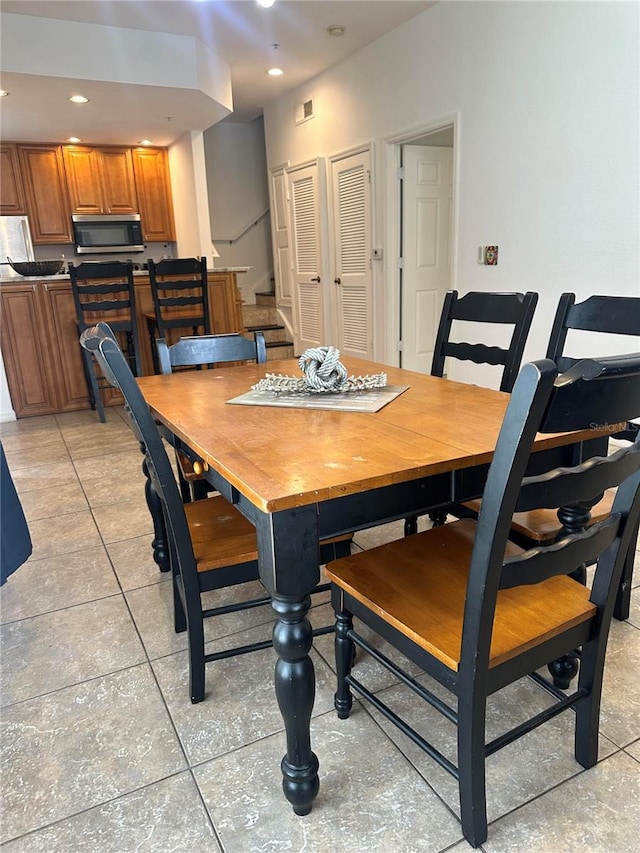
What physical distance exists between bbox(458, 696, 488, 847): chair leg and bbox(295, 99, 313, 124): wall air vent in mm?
5975

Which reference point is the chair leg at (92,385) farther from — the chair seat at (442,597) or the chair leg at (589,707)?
the chair leg at (589,707)

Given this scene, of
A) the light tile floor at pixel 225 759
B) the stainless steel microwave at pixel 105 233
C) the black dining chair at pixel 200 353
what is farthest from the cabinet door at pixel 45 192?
the light tile floor at pixel 225 759

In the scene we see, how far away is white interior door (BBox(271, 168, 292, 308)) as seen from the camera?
6.57m

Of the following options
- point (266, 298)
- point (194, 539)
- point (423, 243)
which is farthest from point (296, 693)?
point (266, 298)

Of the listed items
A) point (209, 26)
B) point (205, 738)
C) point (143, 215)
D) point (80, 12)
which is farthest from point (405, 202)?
point (205, 738)

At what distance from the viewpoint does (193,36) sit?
4.42 metres

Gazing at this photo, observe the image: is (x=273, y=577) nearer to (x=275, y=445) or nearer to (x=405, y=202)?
Answer: (x=275, y=445)

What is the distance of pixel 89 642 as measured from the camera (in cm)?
178

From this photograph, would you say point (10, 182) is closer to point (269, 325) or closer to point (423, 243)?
point (269, 325)

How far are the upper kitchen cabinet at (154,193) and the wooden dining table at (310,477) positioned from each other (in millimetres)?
5837

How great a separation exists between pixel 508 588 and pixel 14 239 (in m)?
6.56

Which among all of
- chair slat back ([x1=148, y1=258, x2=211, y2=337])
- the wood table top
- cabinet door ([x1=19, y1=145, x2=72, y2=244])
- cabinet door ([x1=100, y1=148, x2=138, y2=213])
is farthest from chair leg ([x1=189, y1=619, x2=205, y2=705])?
cabinet door ([x1=100, y1=148, x2=138, y2=213])

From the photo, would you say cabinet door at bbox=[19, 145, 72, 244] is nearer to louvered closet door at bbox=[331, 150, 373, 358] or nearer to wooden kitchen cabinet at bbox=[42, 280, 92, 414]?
wooden kitchen cabinet at bbox=[42, 280, 92, 414]

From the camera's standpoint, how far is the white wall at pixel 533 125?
297cm
